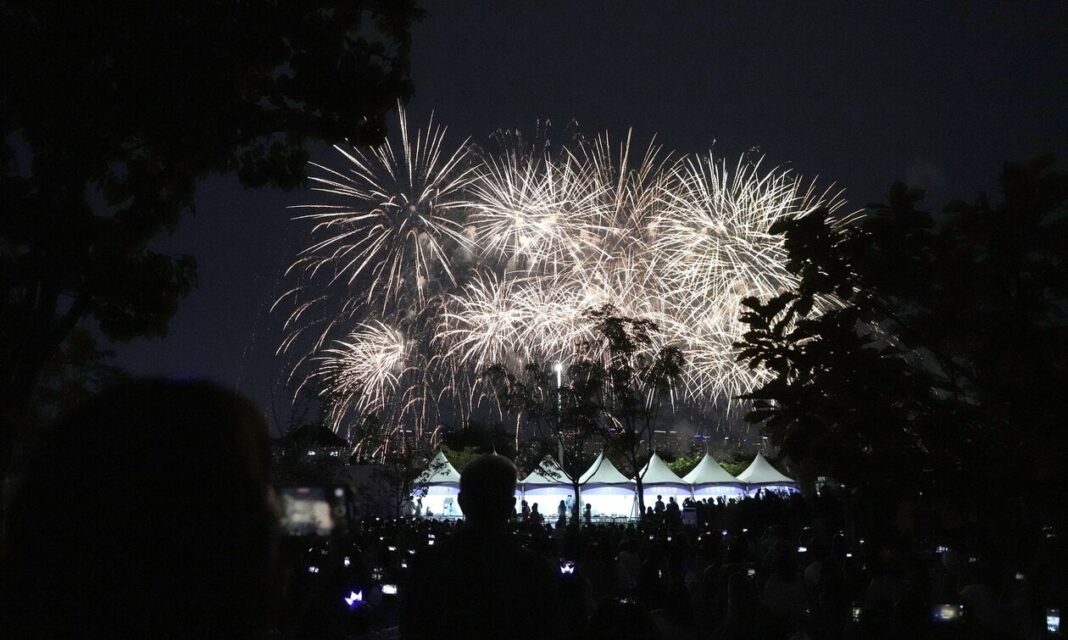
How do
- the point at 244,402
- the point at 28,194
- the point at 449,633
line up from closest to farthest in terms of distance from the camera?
the point at 244,402
the point at 449,633
the point at 28,194

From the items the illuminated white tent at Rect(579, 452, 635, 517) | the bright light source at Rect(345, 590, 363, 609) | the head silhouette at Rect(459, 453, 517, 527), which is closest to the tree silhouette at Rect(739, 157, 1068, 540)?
the head silhouette at Rect(459, 453, 517, 527)

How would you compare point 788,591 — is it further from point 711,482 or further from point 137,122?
point 711,482

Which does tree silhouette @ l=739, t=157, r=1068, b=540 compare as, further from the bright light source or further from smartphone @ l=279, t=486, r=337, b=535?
the bright light source

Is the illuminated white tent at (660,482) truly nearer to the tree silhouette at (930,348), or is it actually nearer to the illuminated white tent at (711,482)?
the illuminated white tent at (711,482)

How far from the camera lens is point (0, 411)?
6.24 m

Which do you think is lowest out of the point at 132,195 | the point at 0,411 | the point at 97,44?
the point at 0,411

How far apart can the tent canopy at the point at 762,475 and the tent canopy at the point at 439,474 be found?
1221cm

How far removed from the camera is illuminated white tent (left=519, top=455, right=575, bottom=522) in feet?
117

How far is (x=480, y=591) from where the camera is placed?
310cm

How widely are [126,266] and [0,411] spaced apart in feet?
5.31

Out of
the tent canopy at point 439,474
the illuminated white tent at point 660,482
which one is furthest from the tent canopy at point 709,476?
the tent canopy at point 439,474

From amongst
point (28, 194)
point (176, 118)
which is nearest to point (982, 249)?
point (176, 118)

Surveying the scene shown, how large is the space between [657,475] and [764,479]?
4.55 m

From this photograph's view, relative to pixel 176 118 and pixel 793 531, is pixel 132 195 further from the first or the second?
pixel 793 531
